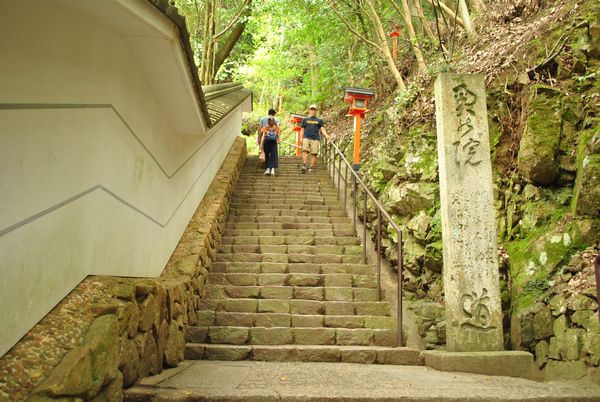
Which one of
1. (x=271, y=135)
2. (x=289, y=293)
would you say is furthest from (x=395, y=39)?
(x=289, y=293)

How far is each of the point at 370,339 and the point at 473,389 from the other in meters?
1.67

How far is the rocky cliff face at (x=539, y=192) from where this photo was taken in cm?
372

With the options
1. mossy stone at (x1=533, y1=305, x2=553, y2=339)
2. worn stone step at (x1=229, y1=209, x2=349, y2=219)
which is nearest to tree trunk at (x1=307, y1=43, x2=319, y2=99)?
worn stone step at (x1=229, y1=209, x2=349, y2=219)

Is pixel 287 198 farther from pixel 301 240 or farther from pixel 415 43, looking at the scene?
pixel 415 43

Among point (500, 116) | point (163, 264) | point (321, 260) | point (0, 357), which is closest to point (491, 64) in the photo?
point (500, 116)

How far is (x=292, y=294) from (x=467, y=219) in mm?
2394

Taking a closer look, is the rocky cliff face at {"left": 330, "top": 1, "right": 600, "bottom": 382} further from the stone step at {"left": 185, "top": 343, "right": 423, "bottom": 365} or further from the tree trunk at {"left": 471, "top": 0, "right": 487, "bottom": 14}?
the tree trunk at {"left": 471, "top": 0, "right": 487, "bottom": 14}

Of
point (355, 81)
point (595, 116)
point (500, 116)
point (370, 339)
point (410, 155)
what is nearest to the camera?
point (595, 116)

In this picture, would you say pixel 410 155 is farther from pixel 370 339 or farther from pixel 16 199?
pixel 16 199

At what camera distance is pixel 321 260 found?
20.7 feet

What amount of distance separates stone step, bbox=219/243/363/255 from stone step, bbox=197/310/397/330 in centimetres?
170

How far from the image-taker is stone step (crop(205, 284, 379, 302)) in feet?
17.7

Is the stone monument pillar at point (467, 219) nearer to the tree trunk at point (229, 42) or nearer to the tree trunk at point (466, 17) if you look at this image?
the tree trunk at point (466, 17)

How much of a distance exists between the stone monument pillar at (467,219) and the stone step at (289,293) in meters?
1.51
